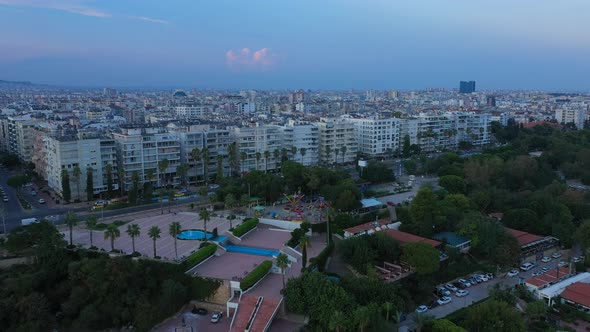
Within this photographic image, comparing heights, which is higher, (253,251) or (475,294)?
(253,251)

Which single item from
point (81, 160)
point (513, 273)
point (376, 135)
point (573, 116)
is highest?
point (573, 116)

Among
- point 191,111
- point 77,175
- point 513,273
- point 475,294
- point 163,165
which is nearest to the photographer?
point 475,294

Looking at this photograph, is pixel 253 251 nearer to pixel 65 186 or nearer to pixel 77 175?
pixel 77 175

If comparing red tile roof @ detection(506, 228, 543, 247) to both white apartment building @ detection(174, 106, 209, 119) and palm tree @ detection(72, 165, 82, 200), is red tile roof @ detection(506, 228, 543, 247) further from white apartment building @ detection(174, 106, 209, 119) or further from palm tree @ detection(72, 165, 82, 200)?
white apartment building @ detection(174, 106, 209, 119)

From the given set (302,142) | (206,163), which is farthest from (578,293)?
(302,142)

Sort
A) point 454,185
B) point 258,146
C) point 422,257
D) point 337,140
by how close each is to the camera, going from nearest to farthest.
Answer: point 422,257 < point 454,185 < point 258,146 < point 337,140

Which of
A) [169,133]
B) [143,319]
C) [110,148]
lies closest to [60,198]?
[110,148]

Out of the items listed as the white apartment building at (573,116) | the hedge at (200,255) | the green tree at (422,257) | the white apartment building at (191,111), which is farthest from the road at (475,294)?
the white apartment building at (191,111)

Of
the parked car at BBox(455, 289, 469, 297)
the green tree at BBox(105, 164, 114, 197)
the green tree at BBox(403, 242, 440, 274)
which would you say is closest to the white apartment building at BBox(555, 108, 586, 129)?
the parked car at BBox(455, 289, 469, 297)
